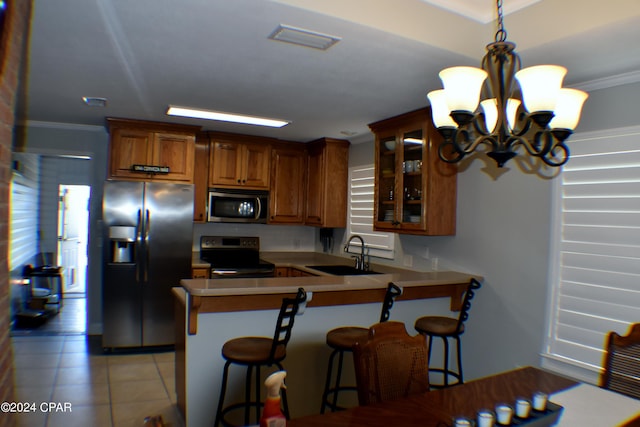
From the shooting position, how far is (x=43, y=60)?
2721 millimetres

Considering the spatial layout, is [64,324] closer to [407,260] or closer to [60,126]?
[60,126]

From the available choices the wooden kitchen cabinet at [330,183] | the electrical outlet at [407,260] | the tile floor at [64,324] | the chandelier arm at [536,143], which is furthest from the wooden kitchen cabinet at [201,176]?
the chandelier arm at [536,143]

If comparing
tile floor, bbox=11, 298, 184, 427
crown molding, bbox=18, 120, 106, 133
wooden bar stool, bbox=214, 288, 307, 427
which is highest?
crown molding, bbox=18, 120, 106, 133

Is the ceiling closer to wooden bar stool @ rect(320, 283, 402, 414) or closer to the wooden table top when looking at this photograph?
wooden bar stool @ rect(320, 283, 402, 414)

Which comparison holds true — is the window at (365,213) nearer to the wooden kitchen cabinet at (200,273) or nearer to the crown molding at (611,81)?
the wooden kitchen cabinet at (200,273)

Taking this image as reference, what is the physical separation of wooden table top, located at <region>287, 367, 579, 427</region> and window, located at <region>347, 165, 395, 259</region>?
102 inches

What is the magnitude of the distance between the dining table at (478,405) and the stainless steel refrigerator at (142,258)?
3.32m

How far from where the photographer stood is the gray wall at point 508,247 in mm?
2795

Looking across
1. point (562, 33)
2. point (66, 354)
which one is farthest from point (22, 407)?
point (562, 33)

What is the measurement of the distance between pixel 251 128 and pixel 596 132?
3.22 metres

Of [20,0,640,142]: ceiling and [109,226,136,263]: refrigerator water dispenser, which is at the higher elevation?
[20,0,640,142]: ceiling

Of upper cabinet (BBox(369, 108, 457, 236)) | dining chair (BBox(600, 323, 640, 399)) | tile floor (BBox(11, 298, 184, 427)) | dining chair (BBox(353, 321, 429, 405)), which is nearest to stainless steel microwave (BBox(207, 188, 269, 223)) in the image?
tile floor (BBox(11, 298, 184, 427))

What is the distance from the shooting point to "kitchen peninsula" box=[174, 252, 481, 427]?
2.70 meters

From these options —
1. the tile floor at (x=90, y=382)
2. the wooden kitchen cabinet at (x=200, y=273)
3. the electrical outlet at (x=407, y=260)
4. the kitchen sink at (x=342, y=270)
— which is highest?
the electrical outlet at (x=407, y=260)
